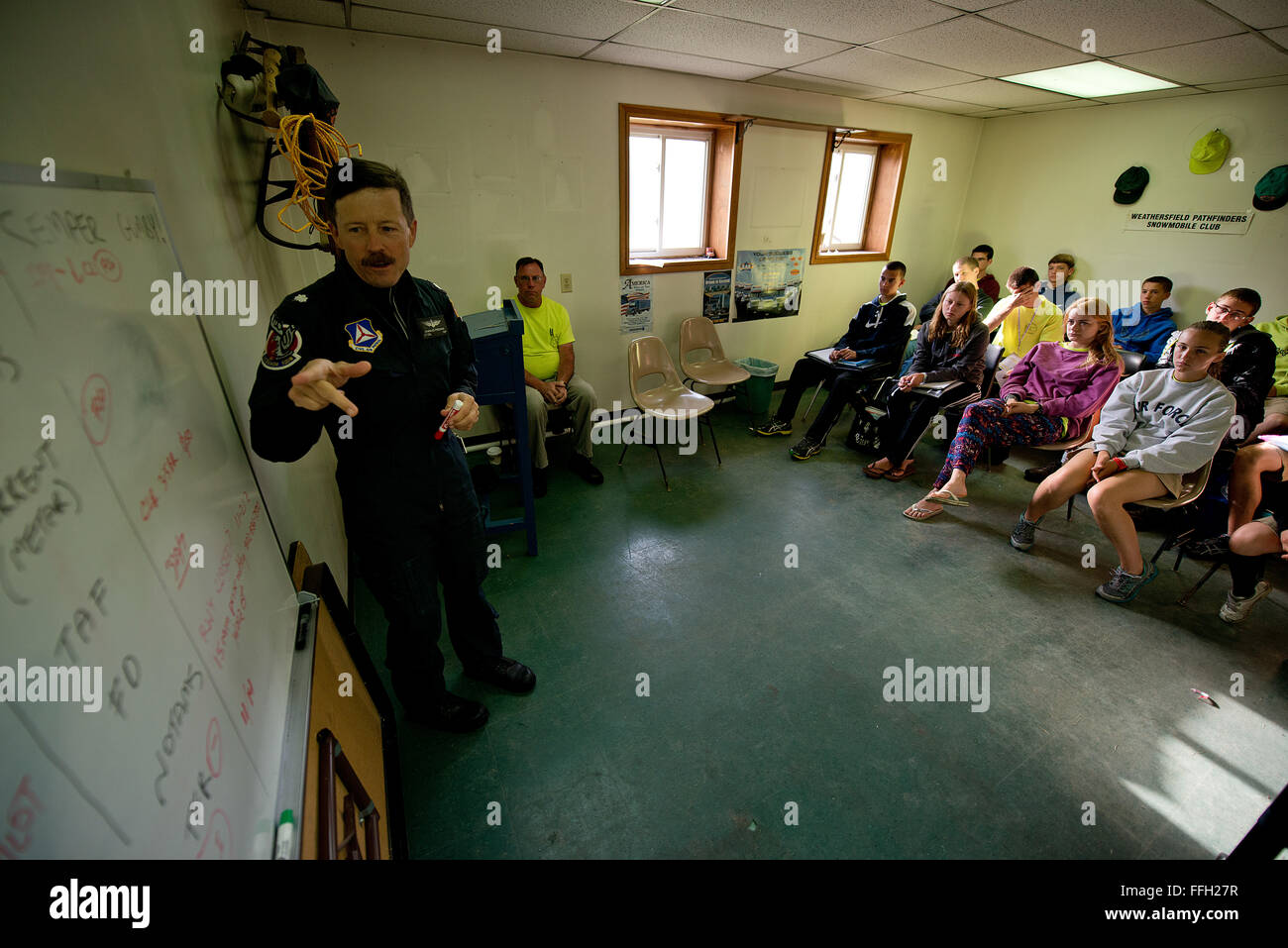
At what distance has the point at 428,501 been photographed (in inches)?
A: 58.9

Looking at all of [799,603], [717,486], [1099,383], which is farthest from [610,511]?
[1099,383]

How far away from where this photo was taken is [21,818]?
15.9 inches

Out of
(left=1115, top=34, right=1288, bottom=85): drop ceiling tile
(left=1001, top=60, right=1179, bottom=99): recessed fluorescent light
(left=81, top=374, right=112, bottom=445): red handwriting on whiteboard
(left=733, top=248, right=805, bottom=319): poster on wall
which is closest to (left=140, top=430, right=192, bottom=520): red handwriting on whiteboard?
(left=81, top=374, right=112, bottom=445): red handwriting on whiteboard

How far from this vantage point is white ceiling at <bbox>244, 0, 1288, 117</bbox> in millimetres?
2438

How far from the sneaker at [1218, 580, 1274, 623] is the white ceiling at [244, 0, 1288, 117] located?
2684 mm

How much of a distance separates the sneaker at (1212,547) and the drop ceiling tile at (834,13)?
2.96m

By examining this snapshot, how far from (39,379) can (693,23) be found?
3.29m

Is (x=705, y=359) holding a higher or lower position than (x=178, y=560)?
lower

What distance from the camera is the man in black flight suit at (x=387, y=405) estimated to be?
1.14 metres

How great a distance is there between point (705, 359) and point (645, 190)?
1466 millimetres

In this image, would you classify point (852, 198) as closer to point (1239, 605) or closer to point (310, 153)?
point (1239, 605)

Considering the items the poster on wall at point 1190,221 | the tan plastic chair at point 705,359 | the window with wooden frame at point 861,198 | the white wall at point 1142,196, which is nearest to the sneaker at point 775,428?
the tan plastic chair at point 705,359

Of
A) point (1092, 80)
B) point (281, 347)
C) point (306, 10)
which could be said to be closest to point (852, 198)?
point (1092, 80)
